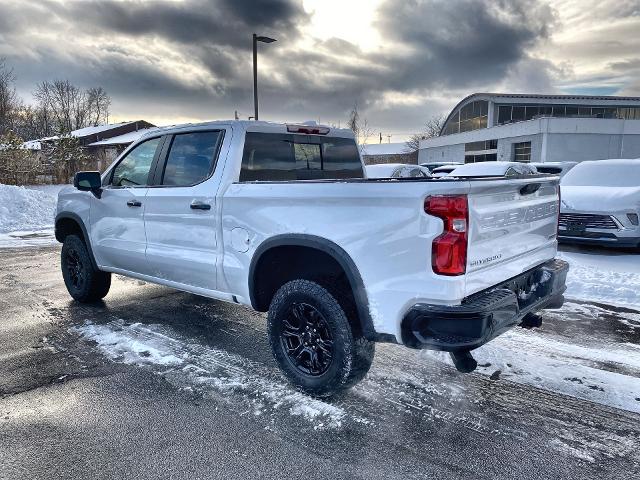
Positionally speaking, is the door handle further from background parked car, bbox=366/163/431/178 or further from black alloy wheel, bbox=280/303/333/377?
background parked car, bbox=366/163/431/178

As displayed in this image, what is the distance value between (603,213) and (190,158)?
6.94m

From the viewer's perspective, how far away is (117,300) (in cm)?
583

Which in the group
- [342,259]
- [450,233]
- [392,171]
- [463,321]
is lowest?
[463,321]

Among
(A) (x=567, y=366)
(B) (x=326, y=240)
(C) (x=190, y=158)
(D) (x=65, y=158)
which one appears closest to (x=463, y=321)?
(B) (x=326, y=240)

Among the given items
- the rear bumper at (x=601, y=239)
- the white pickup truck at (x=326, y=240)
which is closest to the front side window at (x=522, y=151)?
the rear bumper at (x=601, y=239)

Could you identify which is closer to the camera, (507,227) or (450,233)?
(450,233)

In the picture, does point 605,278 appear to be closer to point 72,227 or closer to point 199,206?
point 199,206

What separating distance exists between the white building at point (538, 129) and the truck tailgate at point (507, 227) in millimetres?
31883

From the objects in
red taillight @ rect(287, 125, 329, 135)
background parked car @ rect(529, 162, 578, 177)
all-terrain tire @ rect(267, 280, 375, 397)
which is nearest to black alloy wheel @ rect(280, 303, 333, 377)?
all-terrain tire @ rect(267, 280, 375, 397)

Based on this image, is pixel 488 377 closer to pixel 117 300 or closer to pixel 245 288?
pixel 245 288

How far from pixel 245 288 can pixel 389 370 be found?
1307mm

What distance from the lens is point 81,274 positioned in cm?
561

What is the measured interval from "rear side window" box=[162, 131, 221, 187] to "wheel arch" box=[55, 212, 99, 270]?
64.7 inches

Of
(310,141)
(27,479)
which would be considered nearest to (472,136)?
(310,141)
